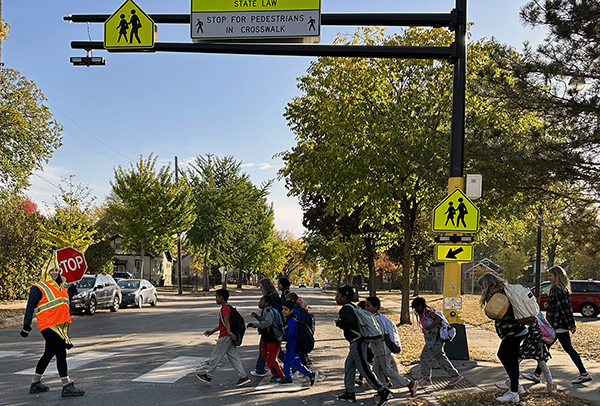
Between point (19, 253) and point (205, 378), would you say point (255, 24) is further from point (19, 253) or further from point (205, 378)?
point (19, 253)

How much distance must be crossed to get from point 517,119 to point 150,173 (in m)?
25.7

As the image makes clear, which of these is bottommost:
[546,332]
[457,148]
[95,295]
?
[95,295]

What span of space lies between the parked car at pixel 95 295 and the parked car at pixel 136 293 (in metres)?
1.84

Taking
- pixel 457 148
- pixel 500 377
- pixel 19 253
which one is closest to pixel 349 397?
pixel 500 377

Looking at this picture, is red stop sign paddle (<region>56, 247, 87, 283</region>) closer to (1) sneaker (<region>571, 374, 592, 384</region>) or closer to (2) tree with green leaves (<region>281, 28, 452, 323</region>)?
(2) tree with green leaves (<region>281, 28, 452, 323</region>)

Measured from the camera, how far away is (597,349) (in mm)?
14133

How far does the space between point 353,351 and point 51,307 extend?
4.22 m

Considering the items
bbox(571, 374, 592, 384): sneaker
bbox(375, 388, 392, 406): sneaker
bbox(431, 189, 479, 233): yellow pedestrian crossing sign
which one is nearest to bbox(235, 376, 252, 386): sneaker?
bbox(375, 388, 392, 406): sneaker

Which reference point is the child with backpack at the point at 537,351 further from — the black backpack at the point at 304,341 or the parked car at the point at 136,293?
the parked car at the point at 136,293

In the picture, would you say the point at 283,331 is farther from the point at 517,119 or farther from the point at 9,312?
the point at 9,312

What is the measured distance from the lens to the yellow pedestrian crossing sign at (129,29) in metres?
9.69

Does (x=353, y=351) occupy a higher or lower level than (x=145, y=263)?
higher

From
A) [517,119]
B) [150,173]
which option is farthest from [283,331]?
[150,173]

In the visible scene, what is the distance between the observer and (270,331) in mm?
9172
